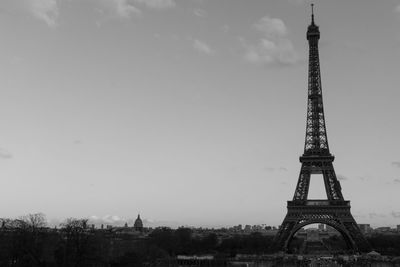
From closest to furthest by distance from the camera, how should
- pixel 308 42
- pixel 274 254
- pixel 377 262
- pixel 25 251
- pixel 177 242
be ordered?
pixel 25 251 → pixel 377 262 → pixel 274 254 → pixel 308 42 → pixel 177 242

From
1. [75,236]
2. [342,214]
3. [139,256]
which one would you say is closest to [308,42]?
[342,214]

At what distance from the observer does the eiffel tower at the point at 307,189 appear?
2547 inches

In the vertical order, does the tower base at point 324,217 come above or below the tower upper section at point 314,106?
below

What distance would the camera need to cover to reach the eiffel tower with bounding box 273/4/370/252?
64.7m

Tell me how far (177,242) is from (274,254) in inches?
965

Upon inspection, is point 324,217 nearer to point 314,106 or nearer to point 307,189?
point 307,189

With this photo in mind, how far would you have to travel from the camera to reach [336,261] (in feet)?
186

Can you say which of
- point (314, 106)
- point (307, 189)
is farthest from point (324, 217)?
point (314, 106)

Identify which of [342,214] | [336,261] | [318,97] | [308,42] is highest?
[308,42]

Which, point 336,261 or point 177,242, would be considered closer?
point 336,261

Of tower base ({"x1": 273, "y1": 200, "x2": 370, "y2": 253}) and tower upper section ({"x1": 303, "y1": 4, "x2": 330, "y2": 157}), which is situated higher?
tower upper section ({"x1": 303, "y1": 4, "x2": 330, "y2": 157})

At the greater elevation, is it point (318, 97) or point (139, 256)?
point (318, 97)

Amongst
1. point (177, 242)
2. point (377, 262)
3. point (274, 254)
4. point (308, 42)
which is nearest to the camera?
point (377, 262)

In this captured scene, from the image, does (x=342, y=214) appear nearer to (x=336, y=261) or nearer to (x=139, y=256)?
(x=336, y=261)
